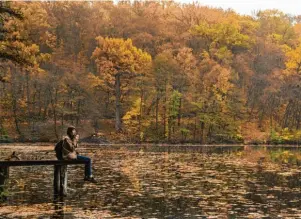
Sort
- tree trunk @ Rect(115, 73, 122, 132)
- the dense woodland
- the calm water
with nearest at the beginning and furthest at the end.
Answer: the calm water < the dense woodland < tree trunk @ Rect(115, 73, 122, 132)

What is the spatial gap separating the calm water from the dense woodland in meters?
45.4

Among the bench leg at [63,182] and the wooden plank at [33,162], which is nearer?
the wooden plank at [33,162]

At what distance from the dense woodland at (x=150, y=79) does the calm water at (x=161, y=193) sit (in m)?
45.4

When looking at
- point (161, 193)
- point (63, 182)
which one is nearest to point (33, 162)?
point (63, 182)

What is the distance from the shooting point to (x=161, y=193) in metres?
23.4

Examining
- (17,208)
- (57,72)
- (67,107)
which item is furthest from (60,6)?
(17,208)

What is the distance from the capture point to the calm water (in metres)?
18.6

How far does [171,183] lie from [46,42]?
7584 cm

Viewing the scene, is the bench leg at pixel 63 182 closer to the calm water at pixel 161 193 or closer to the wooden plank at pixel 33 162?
the calm water at pixel 161 193

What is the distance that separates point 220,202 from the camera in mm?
21125

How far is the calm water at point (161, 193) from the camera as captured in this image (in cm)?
1856

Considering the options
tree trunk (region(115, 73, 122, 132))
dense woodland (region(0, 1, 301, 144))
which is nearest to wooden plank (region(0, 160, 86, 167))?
dense woodland (region(0, 1, 301, 144))

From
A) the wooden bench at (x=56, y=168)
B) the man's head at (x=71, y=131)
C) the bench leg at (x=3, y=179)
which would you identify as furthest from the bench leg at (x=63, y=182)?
the bench leg at (x=3, y=179)

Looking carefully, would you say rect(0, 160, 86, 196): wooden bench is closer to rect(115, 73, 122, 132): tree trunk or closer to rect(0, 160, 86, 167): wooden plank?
rect(0, 160, 86, 167): wooden plank
